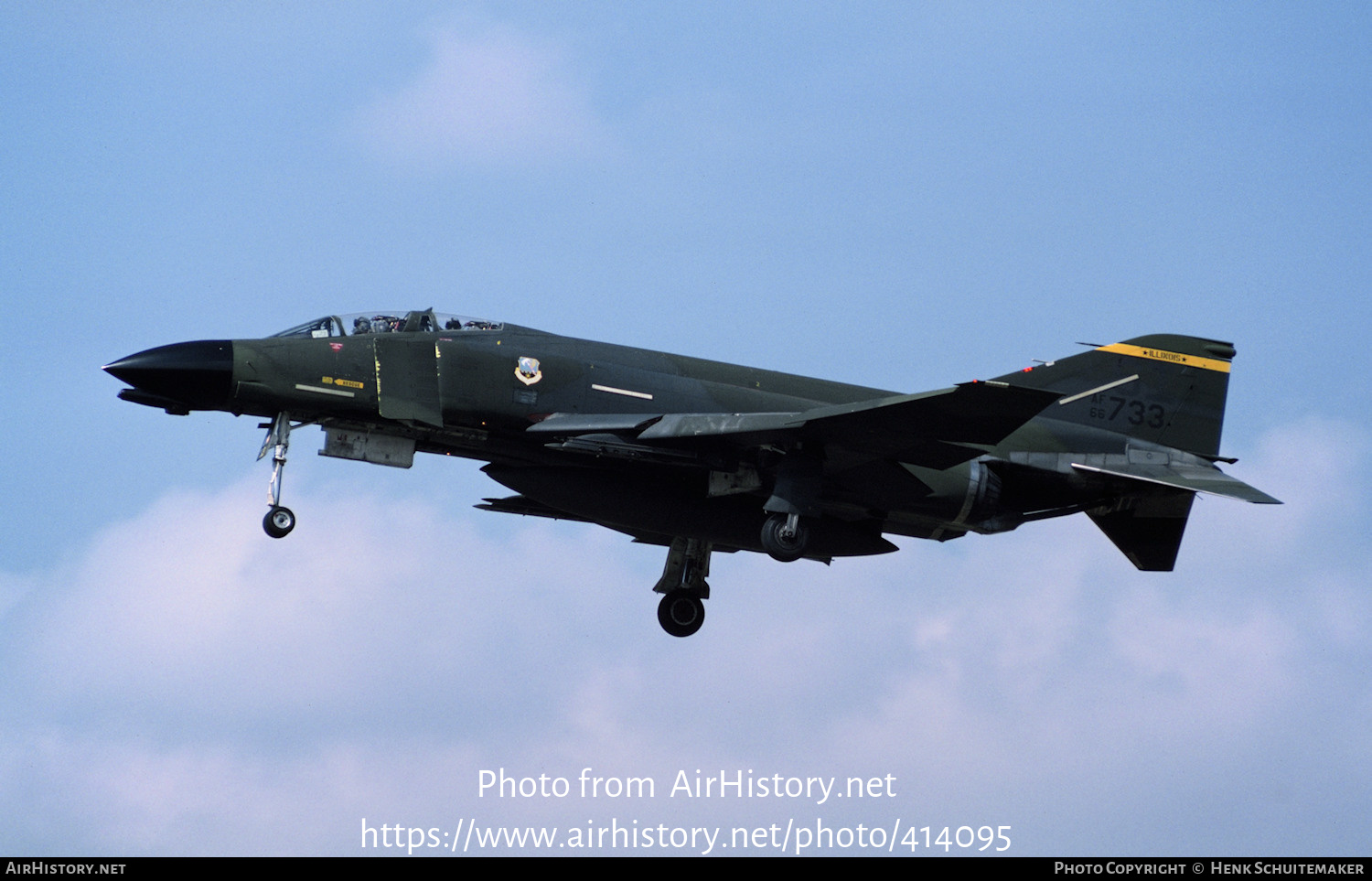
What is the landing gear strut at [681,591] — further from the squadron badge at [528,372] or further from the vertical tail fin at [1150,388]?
the vertical tail fin at [1150,388]

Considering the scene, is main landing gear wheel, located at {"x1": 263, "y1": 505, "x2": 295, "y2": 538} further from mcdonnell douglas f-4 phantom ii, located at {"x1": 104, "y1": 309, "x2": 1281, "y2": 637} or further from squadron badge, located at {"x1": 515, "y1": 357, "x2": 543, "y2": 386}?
squadron badge, located at {"x1": 515, "y1": 357, "x2": 543, "y2": 386}

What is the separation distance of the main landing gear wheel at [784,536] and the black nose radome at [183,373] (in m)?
8.08

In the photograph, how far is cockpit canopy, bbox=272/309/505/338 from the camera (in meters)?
24.7

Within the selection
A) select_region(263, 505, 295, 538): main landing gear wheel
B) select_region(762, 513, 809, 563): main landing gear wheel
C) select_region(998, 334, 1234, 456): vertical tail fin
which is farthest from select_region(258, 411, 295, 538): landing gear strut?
select_region(998, 334, 1234, 456): vertical tail fin

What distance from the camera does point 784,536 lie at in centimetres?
2516

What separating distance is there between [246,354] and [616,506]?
6020 mm

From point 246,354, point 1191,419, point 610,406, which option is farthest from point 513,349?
point 1191,419

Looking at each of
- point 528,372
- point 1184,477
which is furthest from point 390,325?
point 1184,477

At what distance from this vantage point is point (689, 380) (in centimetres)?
2595

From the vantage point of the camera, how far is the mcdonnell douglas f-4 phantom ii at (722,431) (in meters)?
23.9

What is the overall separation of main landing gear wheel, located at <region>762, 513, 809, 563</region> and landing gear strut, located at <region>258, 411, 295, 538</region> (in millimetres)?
6944

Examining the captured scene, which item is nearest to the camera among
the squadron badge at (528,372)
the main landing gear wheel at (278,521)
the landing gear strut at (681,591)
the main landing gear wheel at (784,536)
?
the main landing gear wheel at (278,521)

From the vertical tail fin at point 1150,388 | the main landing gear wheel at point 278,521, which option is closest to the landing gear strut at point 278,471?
the main landing gear wheel at point 278,521
